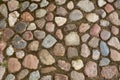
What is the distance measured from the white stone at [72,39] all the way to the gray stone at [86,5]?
0.23m

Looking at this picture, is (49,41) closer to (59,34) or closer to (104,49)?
(59,34)

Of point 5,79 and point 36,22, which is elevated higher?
point 36,22

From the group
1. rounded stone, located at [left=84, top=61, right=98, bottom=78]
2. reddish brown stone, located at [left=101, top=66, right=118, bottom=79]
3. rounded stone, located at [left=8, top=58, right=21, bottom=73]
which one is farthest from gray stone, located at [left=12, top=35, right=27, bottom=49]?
reddish brown stone, located at [left=101, top=66, right=118, bottom=79]

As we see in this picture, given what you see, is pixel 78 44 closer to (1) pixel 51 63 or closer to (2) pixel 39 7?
(1) pixel 51 63

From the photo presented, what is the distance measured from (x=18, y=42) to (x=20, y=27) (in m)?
0.13

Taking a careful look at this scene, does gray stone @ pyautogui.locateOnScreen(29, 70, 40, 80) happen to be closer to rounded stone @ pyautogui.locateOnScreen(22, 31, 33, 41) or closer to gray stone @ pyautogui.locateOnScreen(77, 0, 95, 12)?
rounded stone @ pyautogui.locateOnScreen(22, 31, 33, 41)

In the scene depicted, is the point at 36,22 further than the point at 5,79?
Yes

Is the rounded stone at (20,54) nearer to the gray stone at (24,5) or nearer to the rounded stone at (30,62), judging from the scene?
the rounded stone at (30,62)

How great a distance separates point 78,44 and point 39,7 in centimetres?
45

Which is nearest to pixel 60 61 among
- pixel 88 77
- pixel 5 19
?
pixel 88 77

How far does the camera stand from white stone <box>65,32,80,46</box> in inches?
96.9

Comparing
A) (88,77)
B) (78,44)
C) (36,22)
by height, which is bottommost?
(88,77)

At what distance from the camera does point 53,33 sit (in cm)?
251

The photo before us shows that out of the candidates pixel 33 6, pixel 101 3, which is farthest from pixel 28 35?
pixel 101 3
